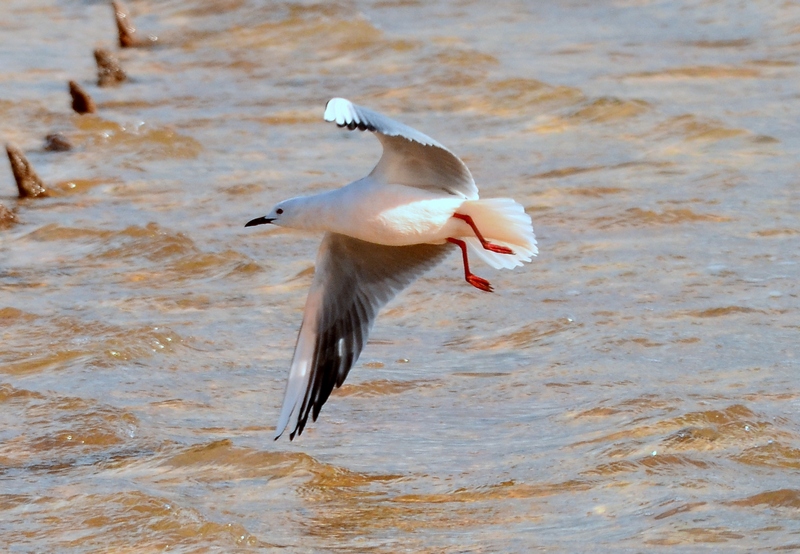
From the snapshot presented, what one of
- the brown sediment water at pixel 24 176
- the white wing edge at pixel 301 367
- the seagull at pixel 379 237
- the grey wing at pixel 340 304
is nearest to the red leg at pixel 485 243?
the seagull at pixel 379 237

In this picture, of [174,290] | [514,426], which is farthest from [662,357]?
[174,290]

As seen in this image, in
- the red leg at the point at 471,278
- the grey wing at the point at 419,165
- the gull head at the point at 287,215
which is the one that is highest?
the grey wing at the point at 419,165

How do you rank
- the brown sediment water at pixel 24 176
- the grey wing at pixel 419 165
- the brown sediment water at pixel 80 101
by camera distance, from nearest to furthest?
the grey wing at pixel 419 165, the brown sediment water at pixel 24 176, the brown sediment water at pixel 80 101

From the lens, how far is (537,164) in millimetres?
9516

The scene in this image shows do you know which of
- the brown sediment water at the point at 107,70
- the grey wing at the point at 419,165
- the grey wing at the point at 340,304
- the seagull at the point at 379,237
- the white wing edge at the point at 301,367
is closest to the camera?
the grey wing at the point at 419,165

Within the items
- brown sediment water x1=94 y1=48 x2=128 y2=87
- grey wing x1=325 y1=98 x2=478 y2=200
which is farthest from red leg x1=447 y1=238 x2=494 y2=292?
brown sediment water x1=94 y1=48 x2=128 y2=87

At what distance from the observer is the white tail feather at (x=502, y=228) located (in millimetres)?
5074

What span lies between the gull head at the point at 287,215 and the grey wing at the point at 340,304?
0.60 ft

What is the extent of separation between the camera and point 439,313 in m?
7.08

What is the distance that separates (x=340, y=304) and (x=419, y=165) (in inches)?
30.6

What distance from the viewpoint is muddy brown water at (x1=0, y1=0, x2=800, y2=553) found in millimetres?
4812

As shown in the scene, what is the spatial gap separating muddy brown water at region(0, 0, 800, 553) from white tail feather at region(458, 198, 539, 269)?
2.40 ft

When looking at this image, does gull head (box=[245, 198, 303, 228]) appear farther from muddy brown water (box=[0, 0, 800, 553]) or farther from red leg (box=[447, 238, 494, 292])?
muddy brown water (box=[0, 0, 800, 553])

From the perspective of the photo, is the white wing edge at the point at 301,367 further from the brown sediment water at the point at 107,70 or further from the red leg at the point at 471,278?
the brown sediment water at the point at 107,70
